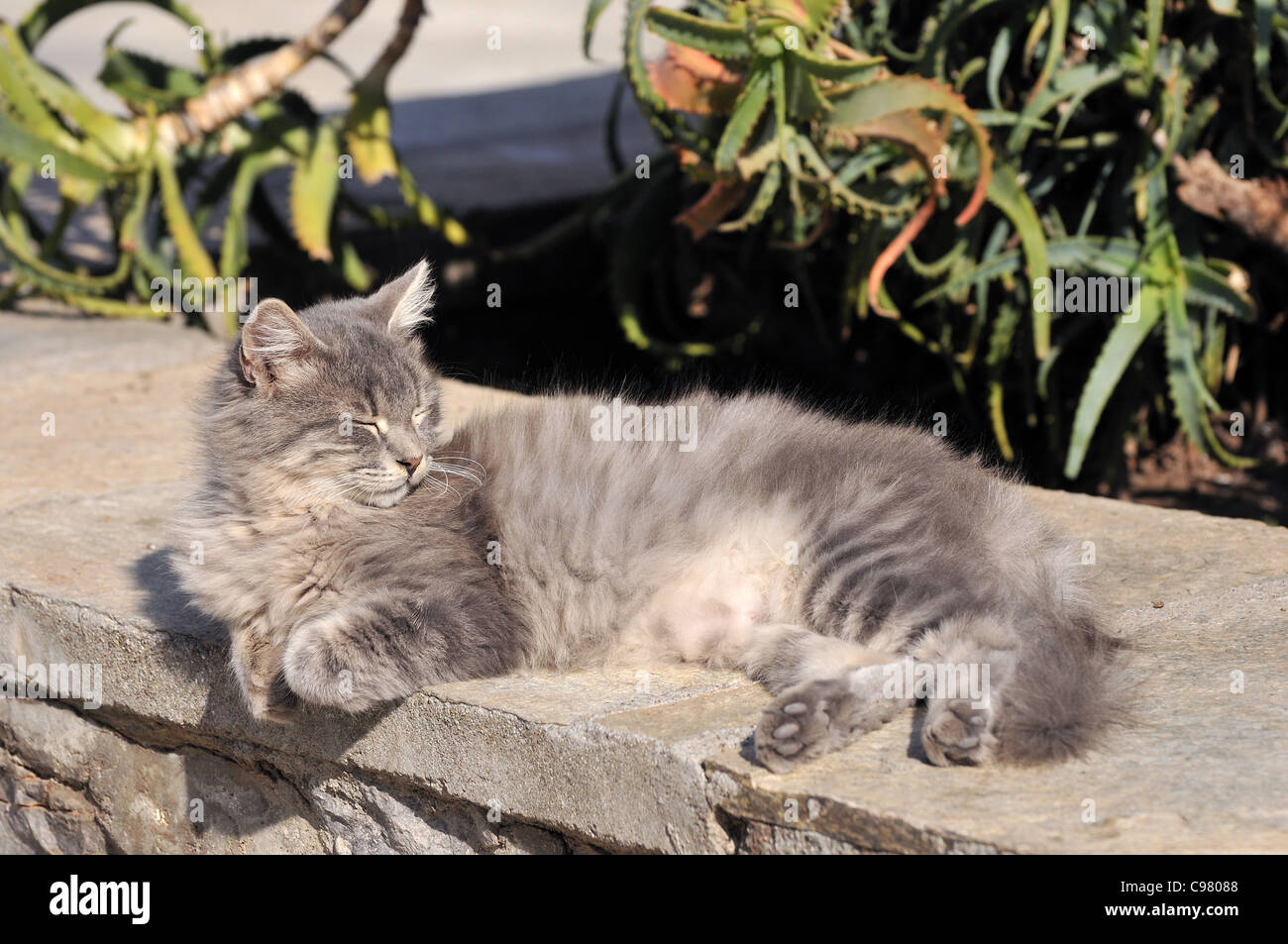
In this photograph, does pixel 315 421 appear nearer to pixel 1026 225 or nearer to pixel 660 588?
pixel 660 588

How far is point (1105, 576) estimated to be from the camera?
10.2ft

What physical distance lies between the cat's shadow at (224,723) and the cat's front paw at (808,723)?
2.56 feet

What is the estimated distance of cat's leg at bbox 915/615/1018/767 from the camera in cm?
220

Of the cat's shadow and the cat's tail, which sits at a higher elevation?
the cat's tail

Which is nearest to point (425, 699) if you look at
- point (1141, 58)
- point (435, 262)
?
point (1141, 58)

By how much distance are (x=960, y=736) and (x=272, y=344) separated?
1546mm

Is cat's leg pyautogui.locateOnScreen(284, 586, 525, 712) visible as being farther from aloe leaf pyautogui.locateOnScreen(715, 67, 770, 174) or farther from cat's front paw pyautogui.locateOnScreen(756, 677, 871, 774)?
aloe leaf pyautogui.locateOnScreen(715, 67, 770, 174)

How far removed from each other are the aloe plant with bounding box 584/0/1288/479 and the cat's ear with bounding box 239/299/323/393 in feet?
5.77

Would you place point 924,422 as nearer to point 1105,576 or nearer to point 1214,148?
point 1214,148

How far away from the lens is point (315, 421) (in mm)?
2750

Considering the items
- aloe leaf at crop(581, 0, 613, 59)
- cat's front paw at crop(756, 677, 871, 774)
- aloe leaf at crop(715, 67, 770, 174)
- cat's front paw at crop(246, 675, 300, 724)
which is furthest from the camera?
aloe leaf at crop(581, 0, 613, 59)

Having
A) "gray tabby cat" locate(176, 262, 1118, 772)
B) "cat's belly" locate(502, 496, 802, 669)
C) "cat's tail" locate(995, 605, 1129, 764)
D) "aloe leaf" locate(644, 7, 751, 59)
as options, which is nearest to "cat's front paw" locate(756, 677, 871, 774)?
"gray tabby cat" locate(176, 262, 1118, 772)

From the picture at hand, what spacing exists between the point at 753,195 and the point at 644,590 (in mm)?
2332

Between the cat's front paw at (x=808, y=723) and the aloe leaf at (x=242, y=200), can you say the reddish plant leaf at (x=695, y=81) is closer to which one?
the aloe leaf at (x=242, y=200)
